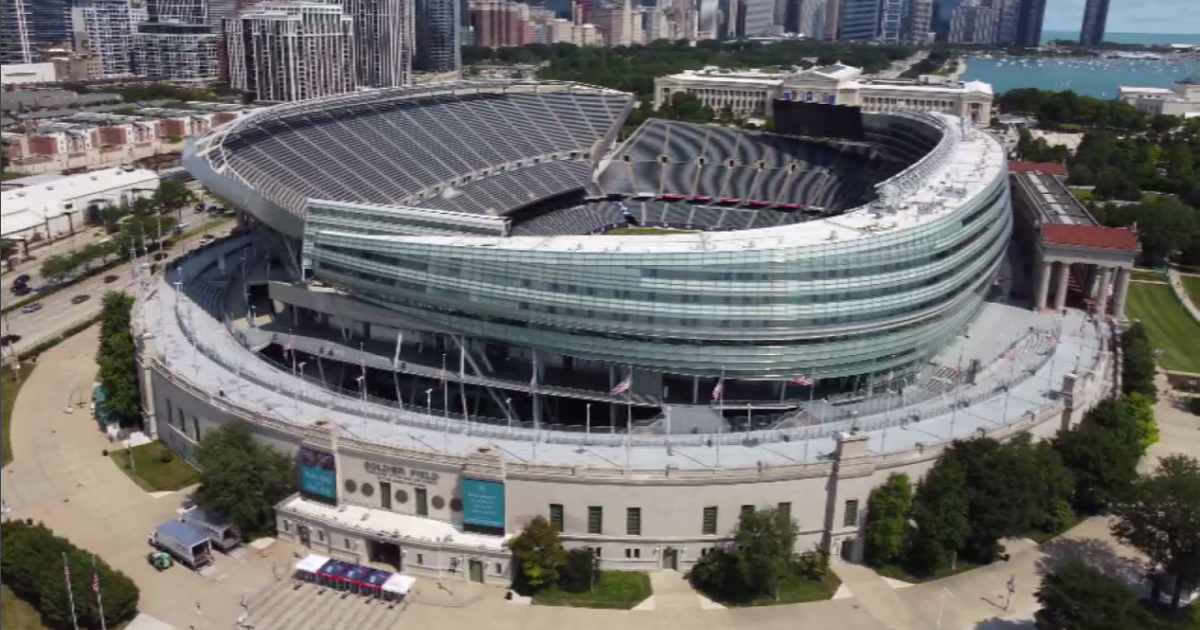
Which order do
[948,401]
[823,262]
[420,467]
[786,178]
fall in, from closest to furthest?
[420,467]
[823,262]
[948,401]
[786,178]

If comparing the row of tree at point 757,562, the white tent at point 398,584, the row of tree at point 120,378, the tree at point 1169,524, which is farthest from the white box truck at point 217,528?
the tree at point 1169,524

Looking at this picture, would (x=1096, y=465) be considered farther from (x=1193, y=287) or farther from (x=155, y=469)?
(x=1193, y=287)

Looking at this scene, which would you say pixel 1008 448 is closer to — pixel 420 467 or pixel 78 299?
pixel 420 467

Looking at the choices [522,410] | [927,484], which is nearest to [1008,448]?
[927,484]

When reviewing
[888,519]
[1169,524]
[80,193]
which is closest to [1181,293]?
[1169,524]

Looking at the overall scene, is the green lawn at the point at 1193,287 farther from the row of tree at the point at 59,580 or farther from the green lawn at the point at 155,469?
the row of tree at the point at 59,580

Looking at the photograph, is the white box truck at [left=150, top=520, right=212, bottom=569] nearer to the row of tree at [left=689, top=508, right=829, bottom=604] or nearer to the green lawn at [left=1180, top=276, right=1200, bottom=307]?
the row of tree at [left=689, top=508, right=829, bottom=604]
